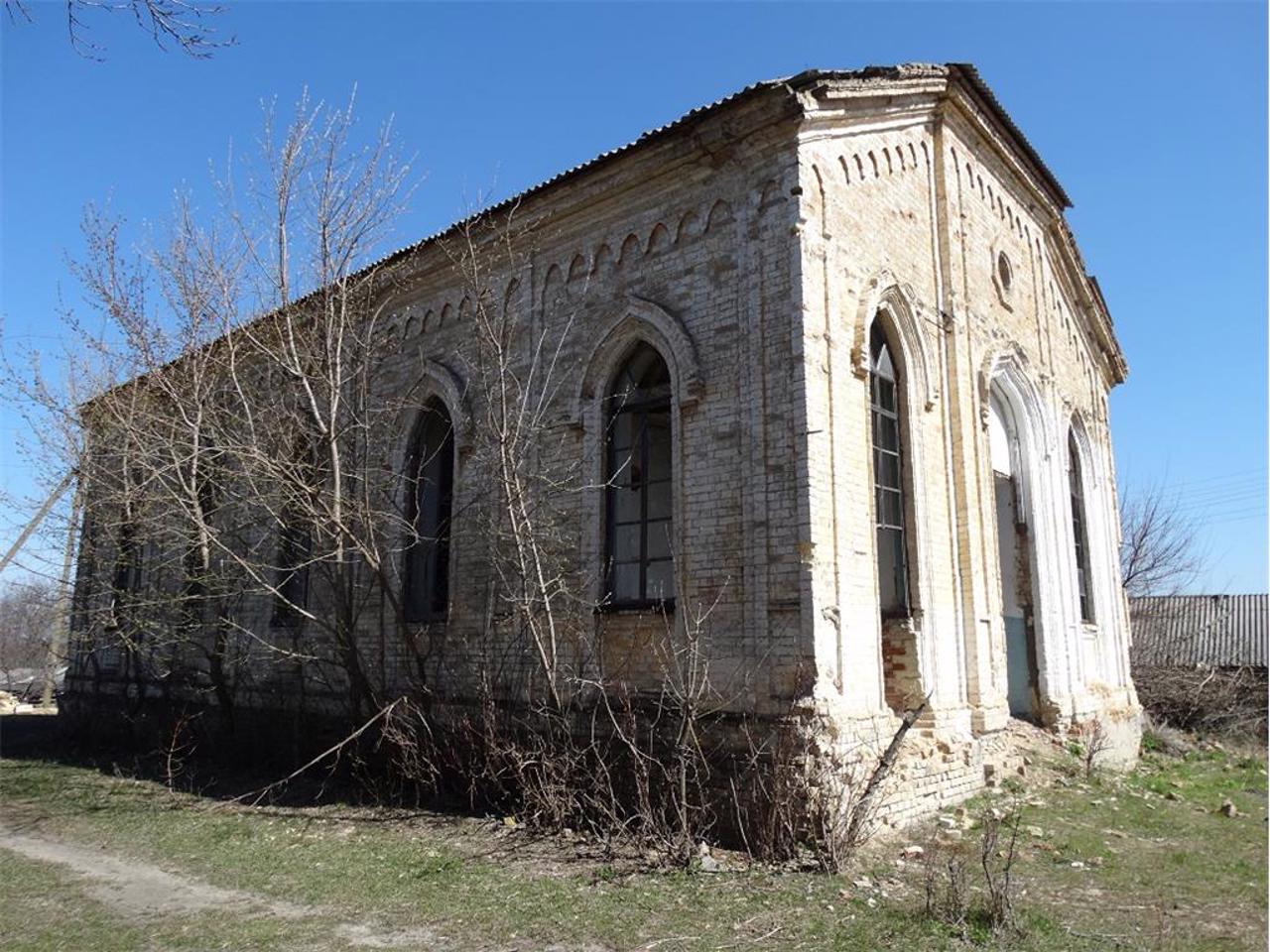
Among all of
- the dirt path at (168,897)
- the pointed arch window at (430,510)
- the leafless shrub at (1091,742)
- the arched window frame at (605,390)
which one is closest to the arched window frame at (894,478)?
the arched window frame at (605,390)

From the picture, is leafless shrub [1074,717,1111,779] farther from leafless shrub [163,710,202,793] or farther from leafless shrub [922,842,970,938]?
leafless shrub [163,710,202,793]

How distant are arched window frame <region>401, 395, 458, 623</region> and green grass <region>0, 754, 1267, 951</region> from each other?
9.89ft

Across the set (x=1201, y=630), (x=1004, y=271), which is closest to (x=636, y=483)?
(x=1004, y=271)

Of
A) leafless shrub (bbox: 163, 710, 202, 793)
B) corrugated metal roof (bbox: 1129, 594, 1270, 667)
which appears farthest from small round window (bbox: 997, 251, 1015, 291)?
leafless shrub (bbox: 163, 710, 202, 793)

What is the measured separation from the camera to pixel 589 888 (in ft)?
21.2

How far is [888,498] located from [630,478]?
2.86 m

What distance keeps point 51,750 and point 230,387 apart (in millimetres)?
6939

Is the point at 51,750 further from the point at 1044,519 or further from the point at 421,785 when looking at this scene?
the point at 1044,519

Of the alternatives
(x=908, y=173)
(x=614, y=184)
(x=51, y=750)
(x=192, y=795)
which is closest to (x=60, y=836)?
(x=192, y=795)

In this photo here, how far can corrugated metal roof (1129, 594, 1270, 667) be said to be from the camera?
63.8ft

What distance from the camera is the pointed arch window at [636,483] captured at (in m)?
9.41

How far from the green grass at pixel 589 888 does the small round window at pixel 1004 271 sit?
21.3 ft

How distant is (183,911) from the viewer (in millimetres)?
6191

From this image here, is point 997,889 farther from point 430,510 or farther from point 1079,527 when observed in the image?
point 1079,527
